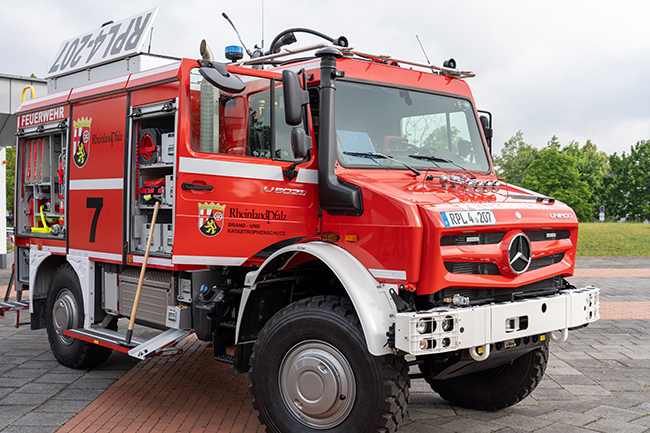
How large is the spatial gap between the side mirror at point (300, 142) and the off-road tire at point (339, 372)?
1.07 m

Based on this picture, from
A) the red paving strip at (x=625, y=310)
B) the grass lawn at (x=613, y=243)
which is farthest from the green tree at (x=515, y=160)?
the red paving strip at (x=625, y=310)

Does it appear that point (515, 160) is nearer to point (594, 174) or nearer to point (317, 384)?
point (594, 174)

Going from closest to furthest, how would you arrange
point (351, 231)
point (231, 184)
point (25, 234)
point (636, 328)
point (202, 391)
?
point (351, 231) < point (231, 184) < point (202, 391) < point (25, 234) < point (636, 328)

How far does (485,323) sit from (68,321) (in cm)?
464

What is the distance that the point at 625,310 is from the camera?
1078 cm

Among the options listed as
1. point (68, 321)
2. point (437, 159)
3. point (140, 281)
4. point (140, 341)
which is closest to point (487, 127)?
point (437, 159)

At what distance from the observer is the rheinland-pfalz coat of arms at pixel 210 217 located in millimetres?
4711

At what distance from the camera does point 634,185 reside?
226 feet

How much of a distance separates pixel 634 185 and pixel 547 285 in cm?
7211

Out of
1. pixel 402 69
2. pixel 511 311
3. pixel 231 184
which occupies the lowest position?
pixel 511 311

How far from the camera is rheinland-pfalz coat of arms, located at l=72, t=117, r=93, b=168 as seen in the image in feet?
20.1

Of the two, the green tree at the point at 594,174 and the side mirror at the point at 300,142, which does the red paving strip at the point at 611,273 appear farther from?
the green tree at the point at 594,174

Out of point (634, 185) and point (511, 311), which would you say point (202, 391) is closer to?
point (511, 311)

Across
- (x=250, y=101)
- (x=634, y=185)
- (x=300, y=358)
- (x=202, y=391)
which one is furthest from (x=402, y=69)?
(x=634, y=185)
